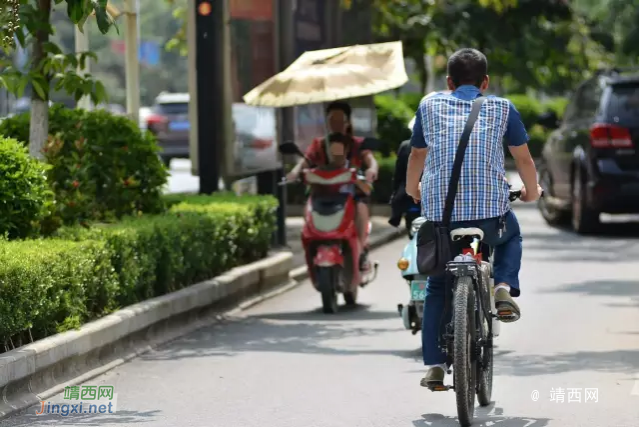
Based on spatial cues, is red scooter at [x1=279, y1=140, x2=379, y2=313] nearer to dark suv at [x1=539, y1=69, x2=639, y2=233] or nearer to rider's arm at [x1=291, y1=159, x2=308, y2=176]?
rider's arm at [x1=291, y1=159, x2=308, y2=176]

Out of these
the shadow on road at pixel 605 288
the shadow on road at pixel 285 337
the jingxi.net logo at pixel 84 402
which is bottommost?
the shadow on road at pixel 605 288

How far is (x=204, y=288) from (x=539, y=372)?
3347 mm

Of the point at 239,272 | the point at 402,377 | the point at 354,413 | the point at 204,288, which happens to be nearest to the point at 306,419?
the point at 354,413

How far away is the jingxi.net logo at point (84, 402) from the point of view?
319 inches

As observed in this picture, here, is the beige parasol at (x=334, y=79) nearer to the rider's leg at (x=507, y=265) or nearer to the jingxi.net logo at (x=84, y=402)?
the jingxi.net logo at (x=84, y=402)

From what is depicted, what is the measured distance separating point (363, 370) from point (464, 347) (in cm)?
216

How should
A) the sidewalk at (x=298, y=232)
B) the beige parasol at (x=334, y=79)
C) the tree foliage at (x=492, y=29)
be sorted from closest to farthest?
the beige parasol at (x=334, y=79), the sidewalk at (x=298, y=232), the tree foliage at (x=492, y=29)

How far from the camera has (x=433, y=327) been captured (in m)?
7.78

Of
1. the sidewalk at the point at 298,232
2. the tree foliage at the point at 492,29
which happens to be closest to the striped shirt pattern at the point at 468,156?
the sidewalk at the point at 298,232

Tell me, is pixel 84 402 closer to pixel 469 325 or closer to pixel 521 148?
pixel 469 325

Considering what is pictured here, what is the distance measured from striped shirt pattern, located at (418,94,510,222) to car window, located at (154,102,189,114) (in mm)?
Answer: 34924

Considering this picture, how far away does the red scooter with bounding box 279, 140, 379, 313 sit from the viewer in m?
12.7

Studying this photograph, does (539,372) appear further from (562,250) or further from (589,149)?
(589,149)

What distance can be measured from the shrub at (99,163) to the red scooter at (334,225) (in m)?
1.09
